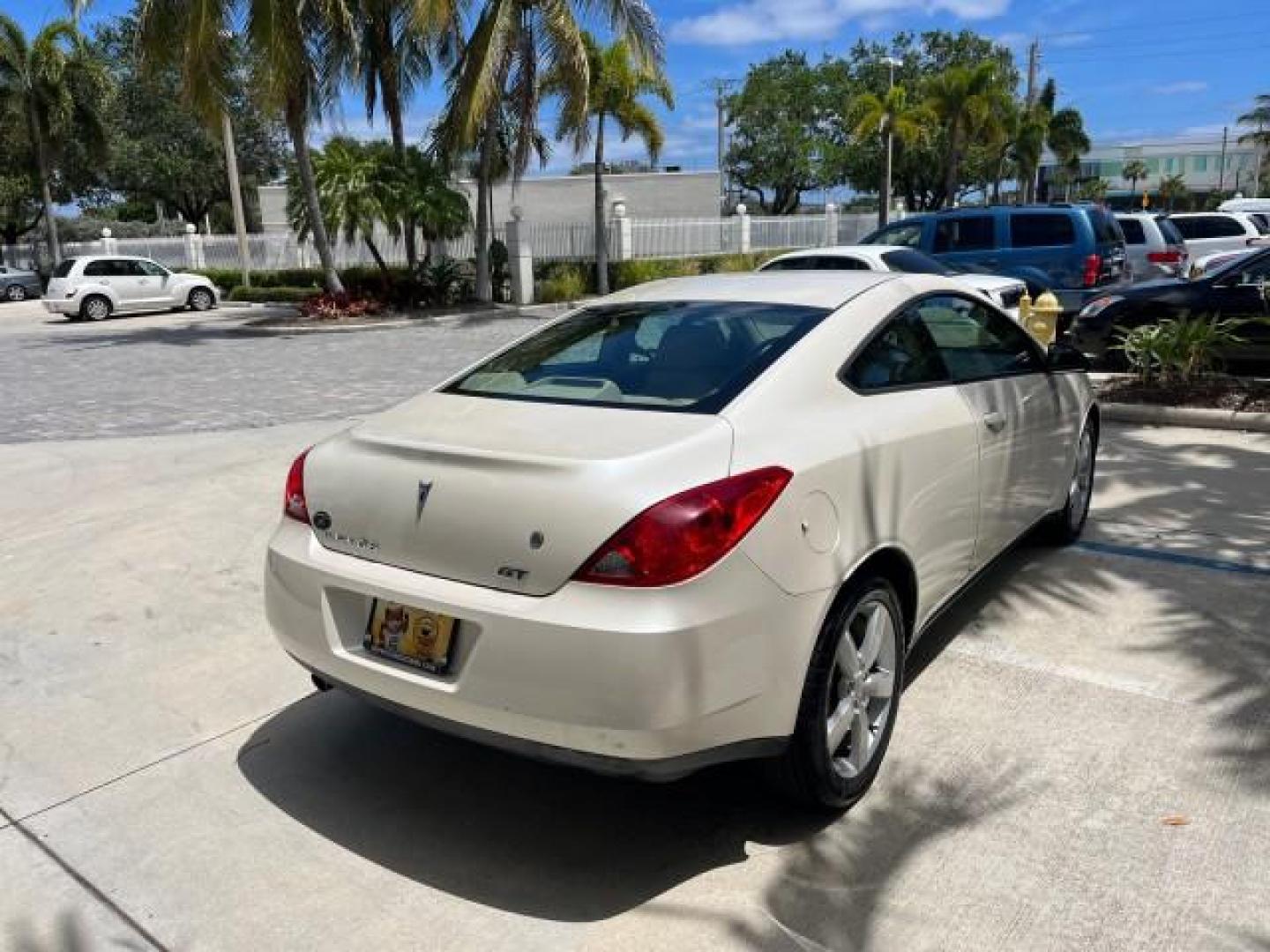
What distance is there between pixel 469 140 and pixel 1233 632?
19526 millimetres

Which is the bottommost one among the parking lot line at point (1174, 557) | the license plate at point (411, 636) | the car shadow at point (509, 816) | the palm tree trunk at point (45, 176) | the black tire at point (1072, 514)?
the car shadow at point (509, 816)

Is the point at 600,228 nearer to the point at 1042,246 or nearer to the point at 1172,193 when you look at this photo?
the point at 1042,246

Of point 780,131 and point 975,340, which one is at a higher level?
point 780,131

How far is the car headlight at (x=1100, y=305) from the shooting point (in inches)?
412

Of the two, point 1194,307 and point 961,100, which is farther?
point 961,100

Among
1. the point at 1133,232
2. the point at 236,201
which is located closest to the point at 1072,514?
the point at 1133,232

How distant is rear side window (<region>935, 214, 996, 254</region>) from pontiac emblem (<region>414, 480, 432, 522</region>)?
13276 mm

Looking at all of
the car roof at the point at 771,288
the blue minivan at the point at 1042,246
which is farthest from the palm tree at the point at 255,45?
the car roof at the point at 771,288

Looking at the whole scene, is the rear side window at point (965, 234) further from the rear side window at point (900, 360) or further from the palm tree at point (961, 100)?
the palm tree at point (961, 100)

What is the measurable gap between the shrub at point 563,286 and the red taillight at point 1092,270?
14.0m

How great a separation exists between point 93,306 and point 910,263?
21.1m

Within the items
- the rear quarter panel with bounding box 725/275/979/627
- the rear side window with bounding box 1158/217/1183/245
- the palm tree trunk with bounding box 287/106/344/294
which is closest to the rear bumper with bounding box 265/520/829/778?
the rear quarter panel with bounding box 725/275/979/627

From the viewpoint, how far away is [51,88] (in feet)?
108

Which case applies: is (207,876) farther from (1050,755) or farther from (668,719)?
(1050,755)
